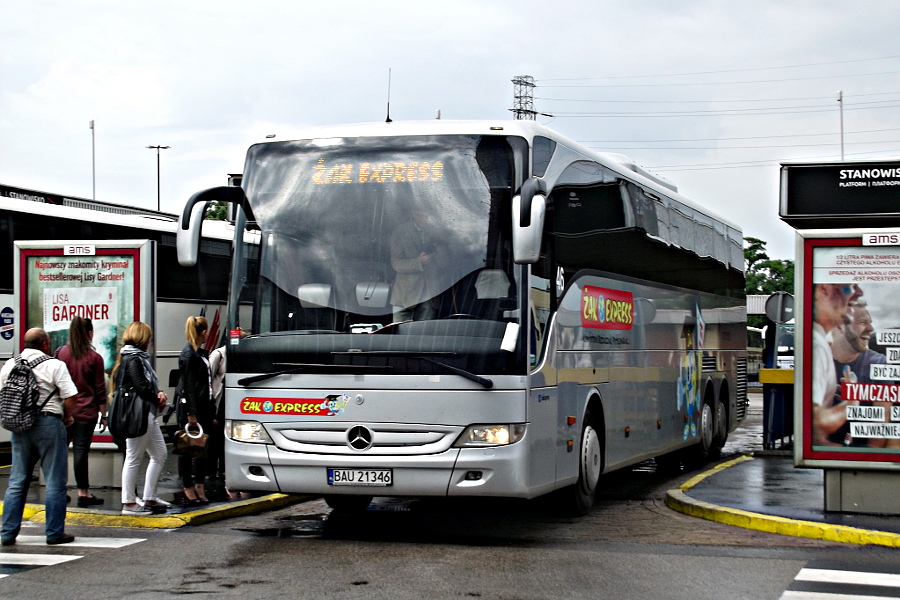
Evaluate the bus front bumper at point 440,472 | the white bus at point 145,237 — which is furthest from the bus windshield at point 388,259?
the white bus at point 145,237

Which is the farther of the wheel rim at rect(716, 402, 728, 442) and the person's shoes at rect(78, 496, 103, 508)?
the wheel rim at rect(716, 402, 728, 442)

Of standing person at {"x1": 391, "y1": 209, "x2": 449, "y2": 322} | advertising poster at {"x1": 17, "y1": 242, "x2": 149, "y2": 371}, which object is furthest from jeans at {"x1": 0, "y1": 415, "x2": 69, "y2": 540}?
advertising poster at {"x1": 17, "y1": 242, "x2": 149, "y2": 371}

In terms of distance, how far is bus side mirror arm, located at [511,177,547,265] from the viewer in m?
9.69

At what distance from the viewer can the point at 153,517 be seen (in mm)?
11414

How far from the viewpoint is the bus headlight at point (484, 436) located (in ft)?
33.0

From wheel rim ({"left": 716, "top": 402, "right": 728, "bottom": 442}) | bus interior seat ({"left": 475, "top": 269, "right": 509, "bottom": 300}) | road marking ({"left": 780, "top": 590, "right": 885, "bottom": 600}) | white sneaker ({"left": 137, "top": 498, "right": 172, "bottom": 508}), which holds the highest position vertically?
bus interior seat ({"left": 475, "top": 269, "right": 509, "bottom": 300})

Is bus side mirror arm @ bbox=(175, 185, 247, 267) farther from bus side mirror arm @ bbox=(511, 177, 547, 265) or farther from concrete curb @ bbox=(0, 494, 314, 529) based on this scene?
bus side mirror arm @ bbox=(511, 177, 547, 265)

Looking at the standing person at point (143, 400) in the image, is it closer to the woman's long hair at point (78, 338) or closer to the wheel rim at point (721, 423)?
the woman's long hair at point (78, 338)

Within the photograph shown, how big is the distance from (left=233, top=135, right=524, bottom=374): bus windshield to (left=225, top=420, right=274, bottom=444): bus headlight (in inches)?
18.1

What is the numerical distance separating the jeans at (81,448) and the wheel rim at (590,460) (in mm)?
4795

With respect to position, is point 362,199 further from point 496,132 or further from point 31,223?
point 31,223

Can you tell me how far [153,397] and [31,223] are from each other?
8034 millimetres

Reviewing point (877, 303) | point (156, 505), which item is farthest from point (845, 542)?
point (156, 505)

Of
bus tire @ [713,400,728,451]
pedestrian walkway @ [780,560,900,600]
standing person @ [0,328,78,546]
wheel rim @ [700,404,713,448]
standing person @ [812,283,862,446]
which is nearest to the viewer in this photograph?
pedestrian walkway @ [780,560,900,600]
